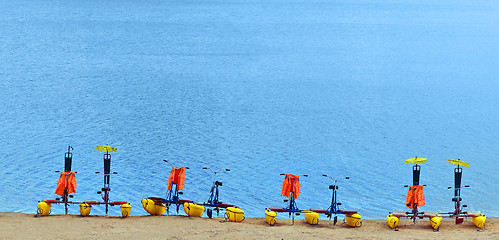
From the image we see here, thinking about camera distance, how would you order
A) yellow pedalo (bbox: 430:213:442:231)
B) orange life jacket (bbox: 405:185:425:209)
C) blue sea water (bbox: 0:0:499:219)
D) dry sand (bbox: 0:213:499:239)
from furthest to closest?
blue sea water (bbox: 0:0:499:219) → orange life jacket (bbox: 405:185:425:209) → yellow pedalo (bbox: 430:213:442:231) → dry sand (bbox: 0:213:499:239)

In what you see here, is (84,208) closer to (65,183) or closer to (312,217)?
(65,183)

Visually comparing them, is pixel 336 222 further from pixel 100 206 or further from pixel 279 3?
pixel 279 3

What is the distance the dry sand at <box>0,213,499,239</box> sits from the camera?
2548cm

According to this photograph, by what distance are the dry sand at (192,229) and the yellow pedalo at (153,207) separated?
692 mm

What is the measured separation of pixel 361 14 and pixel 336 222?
127 meters

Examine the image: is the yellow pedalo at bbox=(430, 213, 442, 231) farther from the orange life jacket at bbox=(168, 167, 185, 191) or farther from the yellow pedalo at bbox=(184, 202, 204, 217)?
the orange life jacket at bbox=(168, 167, 185, 191)

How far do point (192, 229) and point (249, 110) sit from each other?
31694mm

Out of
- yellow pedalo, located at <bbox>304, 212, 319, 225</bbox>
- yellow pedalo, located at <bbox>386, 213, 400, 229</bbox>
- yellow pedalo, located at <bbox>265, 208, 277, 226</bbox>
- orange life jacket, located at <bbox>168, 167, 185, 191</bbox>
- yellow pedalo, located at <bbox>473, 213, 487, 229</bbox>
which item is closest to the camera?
yellow pedalo, located at <bbox>473, 213, 487, 229</bbox>

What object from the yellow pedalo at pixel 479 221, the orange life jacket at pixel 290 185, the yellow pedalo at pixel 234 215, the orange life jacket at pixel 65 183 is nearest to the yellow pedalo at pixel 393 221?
the yellow pedalo at pixel 479 221

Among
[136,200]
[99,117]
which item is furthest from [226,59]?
[136,200]

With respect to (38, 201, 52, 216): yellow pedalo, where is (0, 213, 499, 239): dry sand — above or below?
below

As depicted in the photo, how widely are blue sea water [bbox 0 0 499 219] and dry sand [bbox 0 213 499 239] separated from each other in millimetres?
5117

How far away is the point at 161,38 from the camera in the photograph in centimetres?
9919

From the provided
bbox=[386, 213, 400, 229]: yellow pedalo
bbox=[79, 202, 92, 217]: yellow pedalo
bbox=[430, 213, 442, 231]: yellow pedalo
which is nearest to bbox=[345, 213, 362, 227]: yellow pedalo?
bbox=[386, 213, 400, 229]: yellow pedalo
